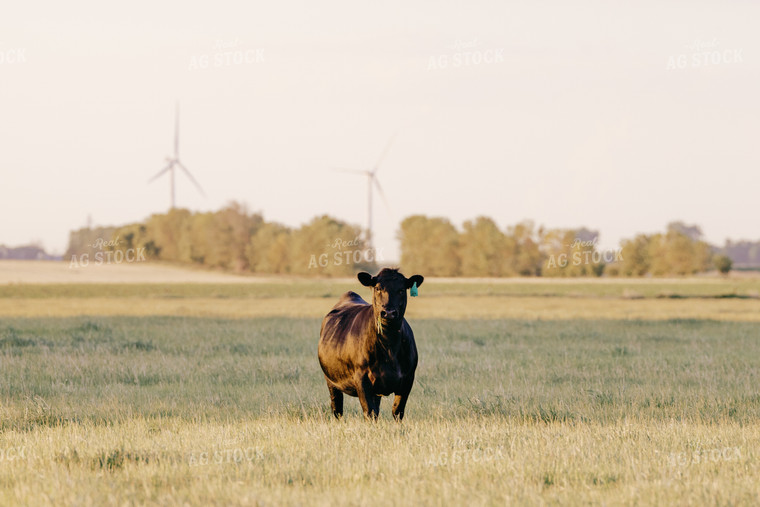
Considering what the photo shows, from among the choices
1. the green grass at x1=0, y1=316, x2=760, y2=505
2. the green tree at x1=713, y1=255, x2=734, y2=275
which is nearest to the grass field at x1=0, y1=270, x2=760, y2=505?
the green grass at x1=0, y1=316, x2=760, y2=505

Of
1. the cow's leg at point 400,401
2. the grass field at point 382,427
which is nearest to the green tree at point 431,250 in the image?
the grass field at point 382,427

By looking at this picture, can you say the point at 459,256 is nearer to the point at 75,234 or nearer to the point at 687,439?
the point at 75,234

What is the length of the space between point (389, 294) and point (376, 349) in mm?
998

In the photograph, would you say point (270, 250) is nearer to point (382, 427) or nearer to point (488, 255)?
point (488, 255)

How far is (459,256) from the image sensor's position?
11762 cm

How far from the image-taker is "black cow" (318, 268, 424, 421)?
31.4 ft

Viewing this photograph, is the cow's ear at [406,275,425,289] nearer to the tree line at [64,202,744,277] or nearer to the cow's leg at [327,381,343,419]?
the cow's leg at [327,381,343,419]

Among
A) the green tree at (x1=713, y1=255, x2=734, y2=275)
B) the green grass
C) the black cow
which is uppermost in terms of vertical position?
the green tree at (x1=713, y1=255, x2=734, y2=275)

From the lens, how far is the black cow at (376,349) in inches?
377

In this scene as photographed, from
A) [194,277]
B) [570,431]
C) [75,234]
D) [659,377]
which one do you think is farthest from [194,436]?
[75,234]

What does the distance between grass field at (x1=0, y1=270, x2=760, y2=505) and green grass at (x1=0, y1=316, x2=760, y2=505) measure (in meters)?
0.04

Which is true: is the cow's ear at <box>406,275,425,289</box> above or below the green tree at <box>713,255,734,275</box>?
below

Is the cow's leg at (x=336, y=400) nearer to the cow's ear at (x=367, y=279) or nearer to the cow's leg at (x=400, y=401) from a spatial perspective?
the cow's leg at (x=400, y=401)

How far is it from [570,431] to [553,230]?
108 meters
